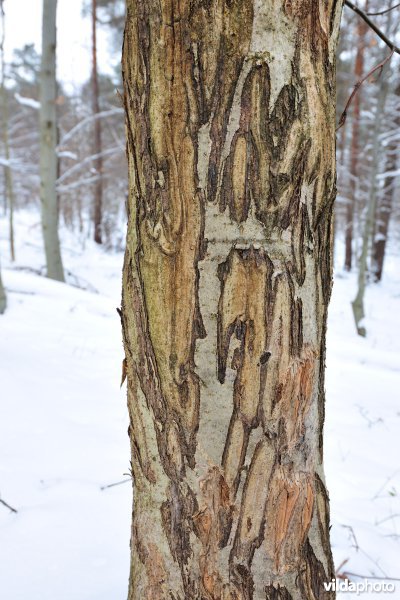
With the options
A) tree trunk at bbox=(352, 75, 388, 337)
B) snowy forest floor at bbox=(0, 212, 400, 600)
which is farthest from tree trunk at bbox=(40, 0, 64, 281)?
tree trunk at bbox=(352, 75, 388, 337)

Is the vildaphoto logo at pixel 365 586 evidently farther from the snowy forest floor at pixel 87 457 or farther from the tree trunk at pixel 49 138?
the tree trunk at pixel 49 138

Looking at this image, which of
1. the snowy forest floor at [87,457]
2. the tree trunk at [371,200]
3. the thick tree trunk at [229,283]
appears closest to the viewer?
the thick tree trunk at [229,283]

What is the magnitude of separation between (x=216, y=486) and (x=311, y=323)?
14.8 inches

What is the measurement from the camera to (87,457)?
7.04 feet

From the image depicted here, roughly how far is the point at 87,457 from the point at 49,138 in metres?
5.69

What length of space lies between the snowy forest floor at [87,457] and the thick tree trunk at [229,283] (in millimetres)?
672

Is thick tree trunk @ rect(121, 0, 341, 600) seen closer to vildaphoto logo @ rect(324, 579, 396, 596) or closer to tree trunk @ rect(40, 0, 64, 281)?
vildaphoto logo @ rect(324, 579, 396, 596)

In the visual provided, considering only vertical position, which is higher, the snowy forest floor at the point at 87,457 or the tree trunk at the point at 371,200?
the tree trunk at the point at 371,200

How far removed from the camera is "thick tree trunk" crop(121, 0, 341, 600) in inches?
29.8

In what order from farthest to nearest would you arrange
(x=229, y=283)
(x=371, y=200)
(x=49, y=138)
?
1. (x=371, y=200)
2. (x=49, y=138)
3. (x=229, y=283)

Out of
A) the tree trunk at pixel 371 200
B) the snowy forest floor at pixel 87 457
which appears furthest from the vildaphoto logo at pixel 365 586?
the tree trunk at pixel 371 200

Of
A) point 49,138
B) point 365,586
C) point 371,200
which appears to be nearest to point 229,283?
point 365,586

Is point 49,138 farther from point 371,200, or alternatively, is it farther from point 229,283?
point 229,283

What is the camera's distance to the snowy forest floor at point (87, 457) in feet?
4.73
